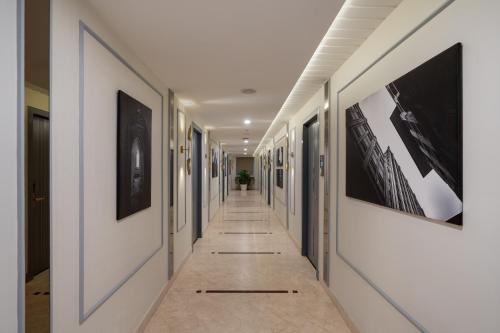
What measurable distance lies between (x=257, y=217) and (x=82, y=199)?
26.8 feet

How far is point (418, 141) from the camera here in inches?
70.0

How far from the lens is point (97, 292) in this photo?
2080mm

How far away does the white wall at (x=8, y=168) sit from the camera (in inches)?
48.8

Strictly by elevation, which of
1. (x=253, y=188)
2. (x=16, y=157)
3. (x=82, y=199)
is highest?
(x=16, y=157)

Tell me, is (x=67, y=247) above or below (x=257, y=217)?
above

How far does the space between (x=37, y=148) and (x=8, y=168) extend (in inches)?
16.9

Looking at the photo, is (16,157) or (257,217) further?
(257,217)

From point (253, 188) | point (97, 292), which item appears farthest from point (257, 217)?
point (253, 188)

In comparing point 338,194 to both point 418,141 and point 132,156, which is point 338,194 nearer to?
point 418,141

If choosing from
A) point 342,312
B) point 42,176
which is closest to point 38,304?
point 42,176

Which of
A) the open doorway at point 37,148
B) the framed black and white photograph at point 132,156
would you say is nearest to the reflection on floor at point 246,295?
the framed black and white photograph at point 132,156

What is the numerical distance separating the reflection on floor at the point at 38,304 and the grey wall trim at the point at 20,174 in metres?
0.04

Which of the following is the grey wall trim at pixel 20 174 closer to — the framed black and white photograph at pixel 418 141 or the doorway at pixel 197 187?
the framed black and white photograph at pixel 418 141

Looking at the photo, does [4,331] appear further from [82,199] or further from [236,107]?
[236,107]
